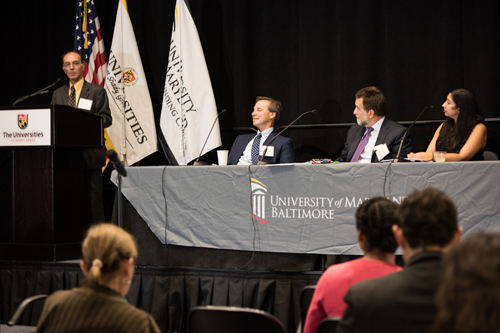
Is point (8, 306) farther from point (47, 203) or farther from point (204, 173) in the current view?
point (204, 173)

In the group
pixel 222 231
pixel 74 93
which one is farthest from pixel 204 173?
pixel 74 93

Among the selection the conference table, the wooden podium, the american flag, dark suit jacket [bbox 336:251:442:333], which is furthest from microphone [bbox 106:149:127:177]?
the american flag

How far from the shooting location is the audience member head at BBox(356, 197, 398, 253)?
60.9 inches

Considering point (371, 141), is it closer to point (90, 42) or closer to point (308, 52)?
point (308, 52)

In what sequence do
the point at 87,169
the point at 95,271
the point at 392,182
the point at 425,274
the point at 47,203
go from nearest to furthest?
the point at 425,274 → the point at 95,271 → the point at 392,182 → the point at 47,203 → the point at 87,169

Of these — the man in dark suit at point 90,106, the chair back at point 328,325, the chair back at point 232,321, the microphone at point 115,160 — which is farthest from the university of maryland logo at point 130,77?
the chair back at point 328,325

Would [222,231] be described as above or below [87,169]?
below

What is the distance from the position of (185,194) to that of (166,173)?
0.20 m

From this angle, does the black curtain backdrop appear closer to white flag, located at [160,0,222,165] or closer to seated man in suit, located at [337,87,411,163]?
white flag, located at [160,0,222,165]

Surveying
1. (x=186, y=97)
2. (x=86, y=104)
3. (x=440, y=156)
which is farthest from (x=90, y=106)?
(x=440, y=156)

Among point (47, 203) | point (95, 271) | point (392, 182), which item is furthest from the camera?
point (47, 203)

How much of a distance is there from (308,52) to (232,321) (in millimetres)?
Answer: 3619

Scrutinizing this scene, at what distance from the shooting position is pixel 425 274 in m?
1.15

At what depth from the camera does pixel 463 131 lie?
3.62m
